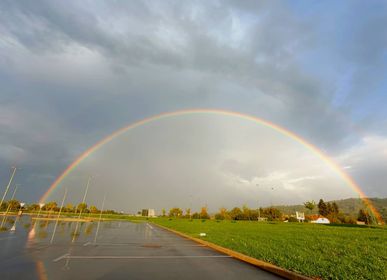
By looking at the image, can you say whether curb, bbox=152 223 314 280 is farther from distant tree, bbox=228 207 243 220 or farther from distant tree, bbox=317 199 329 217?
distant tree, bbox=317 199 329 217

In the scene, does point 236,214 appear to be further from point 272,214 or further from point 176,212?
point 176,212

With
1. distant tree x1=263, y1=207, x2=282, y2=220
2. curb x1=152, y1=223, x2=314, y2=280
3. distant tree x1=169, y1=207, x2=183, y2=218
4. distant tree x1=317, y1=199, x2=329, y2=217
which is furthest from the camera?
distant tree x1=169, y1=207, x2=183, y2=218

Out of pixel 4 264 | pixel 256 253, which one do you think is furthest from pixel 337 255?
pixel 4 264

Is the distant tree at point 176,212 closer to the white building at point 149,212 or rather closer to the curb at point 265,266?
the white building at point 149,212

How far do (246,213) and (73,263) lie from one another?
120 metres

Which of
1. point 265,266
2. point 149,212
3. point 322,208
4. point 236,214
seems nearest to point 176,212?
point 149,212

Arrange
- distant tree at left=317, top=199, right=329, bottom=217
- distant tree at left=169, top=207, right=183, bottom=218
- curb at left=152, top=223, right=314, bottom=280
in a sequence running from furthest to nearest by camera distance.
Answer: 1. distant tree at left=169, top=207, right=183, bottom=218
2. distant tree at left=317, top=199, right=329, bottom=217
3. curb at left=152, top=223, right=314, bottom=280

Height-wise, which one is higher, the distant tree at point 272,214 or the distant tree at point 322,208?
the distant tree at point 322,208

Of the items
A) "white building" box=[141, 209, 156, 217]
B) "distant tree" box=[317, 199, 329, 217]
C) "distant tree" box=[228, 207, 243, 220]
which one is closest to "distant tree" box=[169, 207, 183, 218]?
"white building" box=[141, 209, 156, 217]

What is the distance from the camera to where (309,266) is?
973 cm

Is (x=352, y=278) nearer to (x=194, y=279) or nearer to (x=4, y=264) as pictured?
(x=194, y=279)

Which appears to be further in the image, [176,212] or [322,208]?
[176,212]

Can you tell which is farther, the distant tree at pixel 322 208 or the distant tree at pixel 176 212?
the distant tree at pixel 176 212

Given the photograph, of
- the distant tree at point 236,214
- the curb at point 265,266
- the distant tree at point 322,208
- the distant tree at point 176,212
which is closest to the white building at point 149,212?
the distant tree at point 176,212
